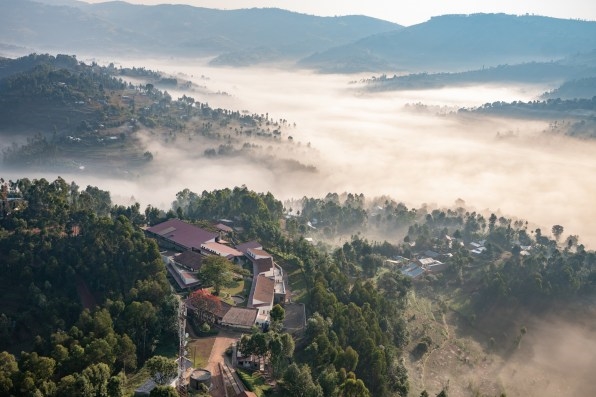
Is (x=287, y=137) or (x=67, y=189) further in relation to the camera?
(x=287, y=137)

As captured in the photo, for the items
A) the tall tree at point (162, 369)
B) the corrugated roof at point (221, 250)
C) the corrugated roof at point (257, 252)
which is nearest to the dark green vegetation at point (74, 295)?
the tall tree at point (162, 369)

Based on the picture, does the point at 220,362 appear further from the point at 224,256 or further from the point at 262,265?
the point at 224,256

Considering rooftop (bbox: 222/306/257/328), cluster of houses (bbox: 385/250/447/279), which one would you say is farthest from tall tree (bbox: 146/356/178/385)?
cluster of houses (bbox: 385/250/447/279)

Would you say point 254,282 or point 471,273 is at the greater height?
point 254,282

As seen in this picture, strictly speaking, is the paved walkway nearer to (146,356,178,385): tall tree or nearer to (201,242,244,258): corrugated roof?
(146,356,178,385): tall tree

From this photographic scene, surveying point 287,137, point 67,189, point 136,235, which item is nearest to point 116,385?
point 136,235

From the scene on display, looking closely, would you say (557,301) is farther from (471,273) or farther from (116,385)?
(116,385)

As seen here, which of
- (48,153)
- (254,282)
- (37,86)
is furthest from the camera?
(37,86)
